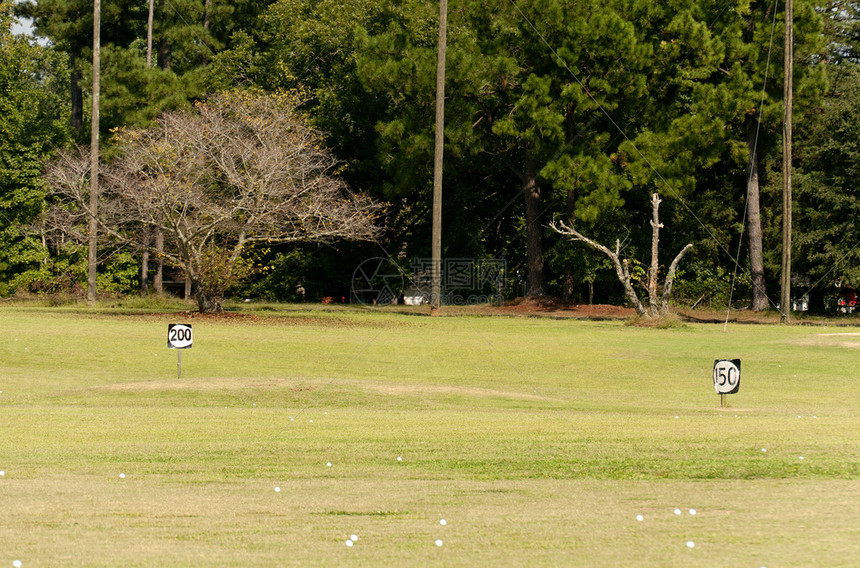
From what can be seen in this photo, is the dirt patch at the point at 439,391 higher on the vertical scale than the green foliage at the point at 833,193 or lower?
lower

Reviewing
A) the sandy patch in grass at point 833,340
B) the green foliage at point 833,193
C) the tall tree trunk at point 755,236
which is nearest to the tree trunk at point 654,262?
the sandy patch in grass at point 833,340

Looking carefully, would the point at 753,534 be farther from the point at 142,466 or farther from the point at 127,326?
the point at 127,326

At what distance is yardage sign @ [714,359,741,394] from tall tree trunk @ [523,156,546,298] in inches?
1164

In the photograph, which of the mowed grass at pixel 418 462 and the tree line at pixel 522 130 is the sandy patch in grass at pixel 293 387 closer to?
the mowed grass at pixel 418 462

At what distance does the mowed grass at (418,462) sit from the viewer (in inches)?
251

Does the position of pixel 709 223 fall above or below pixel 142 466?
above

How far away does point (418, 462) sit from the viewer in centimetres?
969

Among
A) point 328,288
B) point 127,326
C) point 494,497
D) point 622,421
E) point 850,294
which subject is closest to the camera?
point 494,497

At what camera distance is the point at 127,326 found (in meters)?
30.0

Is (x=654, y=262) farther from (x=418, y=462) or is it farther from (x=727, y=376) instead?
(x=418, y=462)

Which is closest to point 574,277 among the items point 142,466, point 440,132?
point 440,132

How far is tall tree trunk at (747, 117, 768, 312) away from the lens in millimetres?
42562

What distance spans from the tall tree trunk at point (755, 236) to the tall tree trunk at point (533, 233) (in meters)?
9.37

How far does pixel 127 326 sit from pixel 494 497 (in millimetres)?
24177
